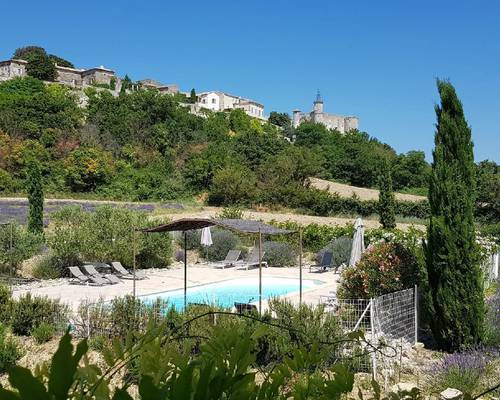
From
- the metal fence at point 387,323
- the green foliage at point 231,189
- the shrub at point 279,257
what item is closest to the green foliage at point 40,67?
the green foliage at point 231,189

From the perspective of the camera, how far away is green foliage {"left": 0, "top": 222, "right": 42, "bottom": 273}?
13.4 m

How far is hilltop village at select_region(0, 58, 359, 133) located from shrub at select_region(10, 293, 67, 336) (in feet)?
155

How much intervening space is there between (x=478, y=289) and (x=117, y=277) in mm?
9611

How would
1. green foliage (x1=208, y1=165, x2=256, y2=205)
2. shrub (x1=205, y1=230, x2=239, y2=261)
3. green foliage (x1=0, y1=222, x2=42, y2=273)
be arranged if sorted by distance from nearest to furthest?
green foliage (x1=0, y1=222, x2=42, y2=273), shrub (x1=205, y1=230, x2=239, y2=261), green foliage (x1=208, y1=165, x2=256, y2=205)

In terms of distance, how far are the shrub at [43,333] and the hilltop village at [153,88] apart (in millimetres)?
47878

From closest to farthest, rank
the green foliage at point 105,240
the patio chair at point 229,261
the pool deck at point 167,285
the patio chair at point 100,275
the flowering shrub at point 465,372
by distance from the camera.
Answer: the flowering shrub at point 465,372 < the pool deck at point 167,285 < the patio chair at point 100,275 < the green foliage at point 105,240 < the patio chair at point 229,261

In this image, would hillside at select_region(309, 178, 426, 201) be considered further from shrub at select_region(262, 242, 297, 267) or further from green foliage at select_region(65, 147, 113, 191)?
shrub at select_region(262, 242, 297, 267)

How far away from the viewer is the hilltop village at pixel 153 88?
205ft

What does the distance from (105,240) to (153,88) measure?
173 ft

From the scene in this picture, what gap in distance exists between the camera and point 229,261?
17234 millimetres

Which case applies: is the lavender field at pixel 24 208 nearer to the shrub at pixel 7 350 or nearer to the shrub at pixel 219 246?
the shrub at pixel 219 246

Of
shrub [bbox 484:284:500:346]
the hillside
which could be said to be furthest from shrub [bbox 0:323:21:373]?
the hillside

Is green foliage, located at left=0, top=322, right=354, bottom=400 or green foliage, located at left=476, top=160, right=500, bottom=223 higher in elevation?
green foliage, located at left=476, top=160, right=500, bottom=223

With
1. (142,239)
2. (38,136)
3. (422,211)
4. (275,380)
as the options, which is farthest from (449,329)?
(38,136)
